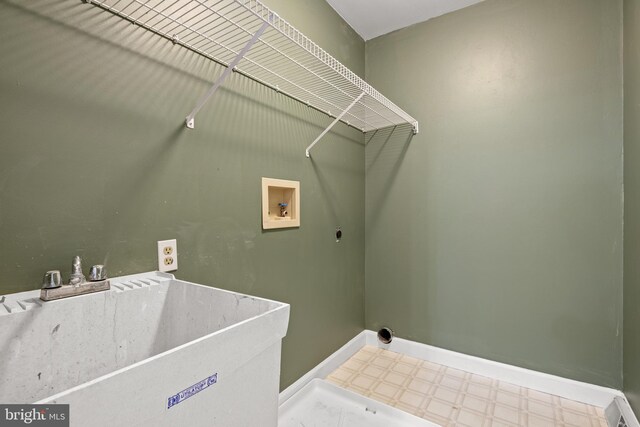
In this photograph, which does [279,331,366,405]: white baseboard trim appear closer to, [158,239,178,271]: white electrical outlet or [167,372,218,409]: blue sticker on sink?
[158,239,178,271]: white electrical outlet

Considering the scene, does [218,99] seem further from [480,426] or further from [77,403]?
[480,426]

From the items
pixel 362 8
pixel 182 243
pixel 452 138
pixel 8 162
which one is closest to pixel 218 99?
pixel 182 243

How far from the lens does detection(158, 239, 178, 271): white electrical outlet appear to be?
968 mm

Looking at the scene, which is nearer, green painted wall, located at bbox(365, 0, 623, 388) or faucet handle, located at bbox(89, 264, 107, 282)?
faucet handle, located at bbox(89, 264, 107, 282)

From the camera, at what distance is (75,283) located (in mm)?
715

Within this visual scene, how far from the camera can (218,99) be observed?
1.16m

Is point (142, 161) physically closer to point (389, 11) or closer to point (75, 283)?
point (75, 283)

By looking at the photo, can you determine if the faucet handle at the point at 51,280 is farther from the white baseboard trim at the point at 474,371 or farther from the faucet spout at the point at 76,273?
the white baseboard trim at the point at 474,371

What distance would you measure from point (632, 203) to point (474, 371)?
3.80 ft

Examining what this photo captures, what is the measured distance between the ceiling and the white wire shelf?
57 cm

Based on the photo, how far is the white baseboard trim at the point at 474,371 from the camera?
151cm

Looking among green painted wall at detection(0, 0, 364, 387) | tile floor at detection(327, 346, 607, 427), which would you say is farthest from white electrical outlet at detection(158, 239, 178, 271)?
tile floor at detection(327, 346, 607, 427)

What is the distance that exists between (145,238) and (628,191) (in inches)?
78.9

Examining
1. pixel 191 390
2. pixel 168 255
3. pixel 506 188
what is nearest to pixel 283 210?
pixel 168 255
